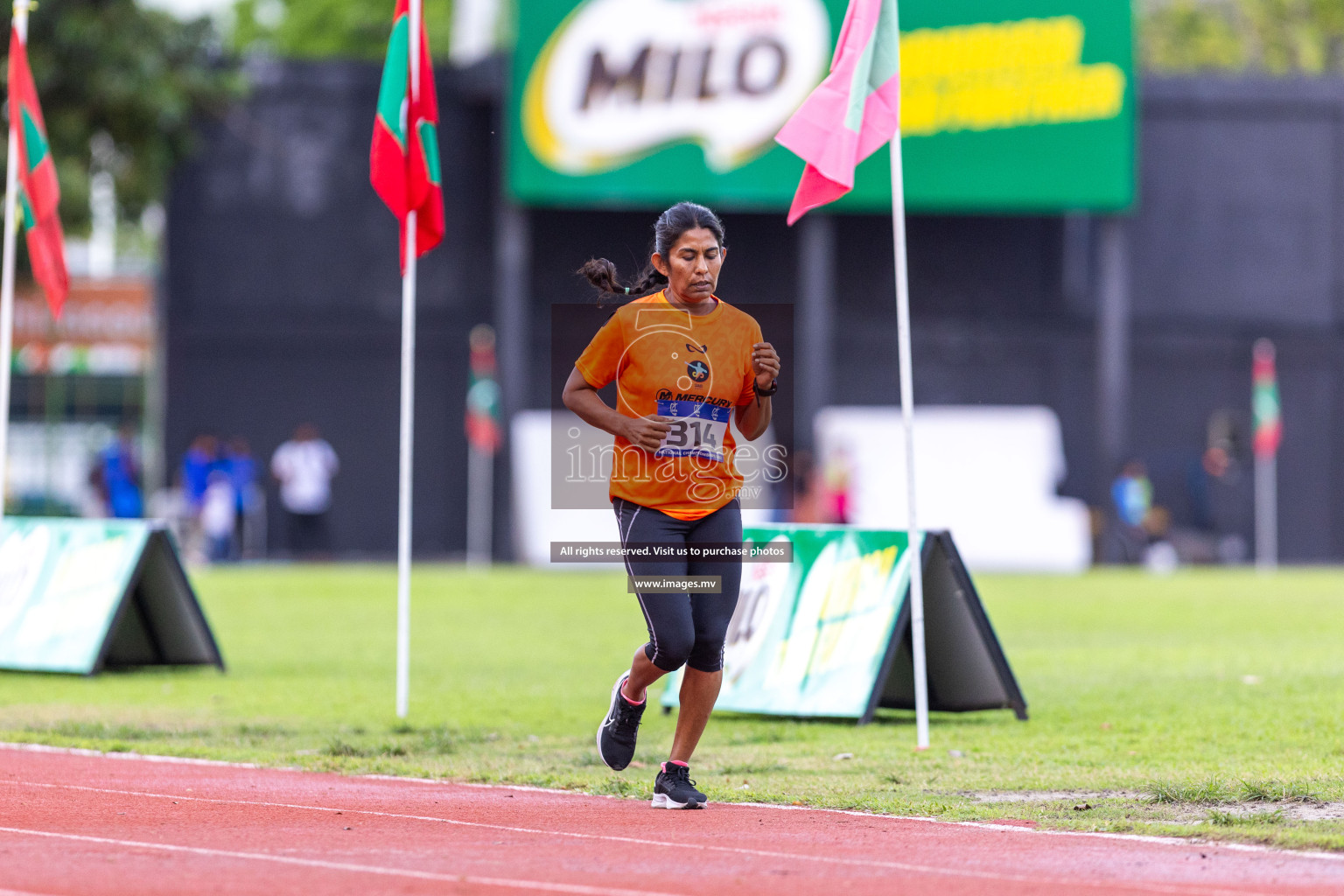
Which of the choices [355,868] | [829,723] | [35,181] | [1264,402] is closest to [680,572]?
[355,868]

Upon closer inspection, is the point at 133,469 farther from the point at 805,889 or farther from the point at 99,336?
the point at 805,889

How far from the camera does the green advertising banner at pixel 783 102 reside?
3228 centimetres

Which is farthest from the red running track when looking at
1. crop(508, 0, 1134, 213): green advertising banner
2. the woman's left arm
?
crop(508, 0, 1134, 213): green advertising banner

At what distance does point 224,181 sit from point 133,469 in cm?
801

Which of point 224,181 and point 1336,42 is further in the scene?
point 1336,42

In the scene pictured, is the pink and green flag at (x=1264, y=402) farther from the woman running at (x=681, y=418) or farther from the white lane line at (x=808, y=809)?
the woman running at (x=681, y=418)

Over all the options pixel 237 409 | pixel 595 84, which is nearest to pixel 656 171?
pixel 595 84

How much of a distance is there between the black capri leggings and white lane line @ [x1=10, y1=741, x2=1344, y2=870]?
0.79 m

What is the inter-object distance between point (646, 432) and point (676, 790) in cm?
146

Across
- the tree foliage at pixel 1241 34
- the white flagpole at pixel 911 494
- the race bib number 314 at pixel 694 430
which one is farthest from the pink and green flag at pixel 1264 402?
the race bib number 314 at pixel 694 430

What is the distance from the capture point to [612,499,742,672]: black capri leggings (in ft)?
25.2

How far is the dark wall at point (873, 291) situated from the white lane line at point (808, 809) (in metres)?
25.7

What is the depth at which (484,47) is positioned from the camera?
38.4 meters

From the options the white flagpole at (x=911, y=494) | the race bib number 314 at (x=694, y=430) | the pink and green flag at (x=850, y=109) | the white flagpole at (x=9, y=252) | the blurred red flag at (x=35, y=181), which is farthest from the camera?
the blurred red flag at (x=35, y=181)
